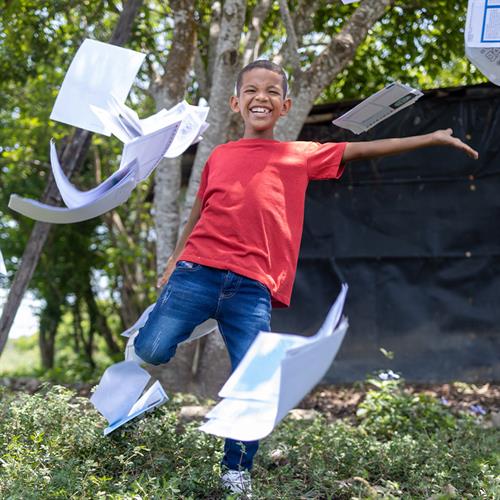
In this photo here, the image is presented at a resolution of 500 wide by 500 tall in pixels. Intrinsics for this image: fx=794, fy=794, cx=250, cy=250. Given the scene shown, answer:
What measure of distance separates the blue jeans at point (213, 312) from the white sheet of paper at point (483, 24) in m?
1.16

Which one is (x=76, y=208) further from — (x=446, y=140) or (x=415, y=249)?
(x=415, y=249)

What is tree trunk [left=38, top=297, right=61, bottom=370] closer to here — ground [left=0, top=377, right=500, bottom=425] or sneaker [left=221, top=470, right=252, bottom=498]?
ground [left=0, top=377, right=500, bottom=425]

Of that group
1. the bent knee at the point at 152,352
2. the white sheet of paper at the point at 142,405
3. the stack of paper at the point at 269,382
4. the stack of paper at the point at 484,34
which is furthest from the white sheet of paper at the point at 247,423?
the stack of paper at the point at 484,34

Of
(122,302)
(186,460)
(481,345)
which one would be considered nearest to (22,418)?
(186,460)

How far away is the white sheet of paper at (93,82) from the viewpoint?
2.96m

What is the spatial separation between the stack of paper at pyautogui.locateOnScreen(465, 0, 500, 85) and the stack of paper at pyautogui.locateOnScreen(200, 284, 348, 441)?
4.05ft

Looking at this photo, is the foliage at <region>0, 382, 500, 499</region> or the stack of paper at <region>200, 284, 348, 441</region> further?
the foliage at <region>0, 382, 500, 499</region>

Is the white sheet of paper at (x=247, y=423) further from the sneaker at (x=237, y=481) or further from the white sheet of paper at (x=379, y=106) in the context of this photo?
the white sheet of paper at (x=379, y=106)

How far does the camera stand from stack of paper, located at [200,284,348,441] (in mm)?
2016

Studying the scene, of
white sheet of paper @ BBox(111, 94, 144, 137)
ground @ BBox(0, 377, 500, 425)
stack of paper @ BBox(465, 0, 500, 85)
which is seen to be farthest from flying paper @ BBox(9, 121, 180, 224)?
ground @ BBox(0, 377, 500, 425)

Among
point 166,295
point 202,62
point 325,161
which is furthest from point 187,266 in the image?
point 202,62

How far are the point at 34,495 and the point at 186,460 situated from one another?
0.68 m

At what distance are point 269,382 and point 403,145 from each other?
945mm

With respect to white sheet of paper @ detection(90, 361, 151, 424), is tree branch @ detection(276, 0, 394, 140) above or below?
above
